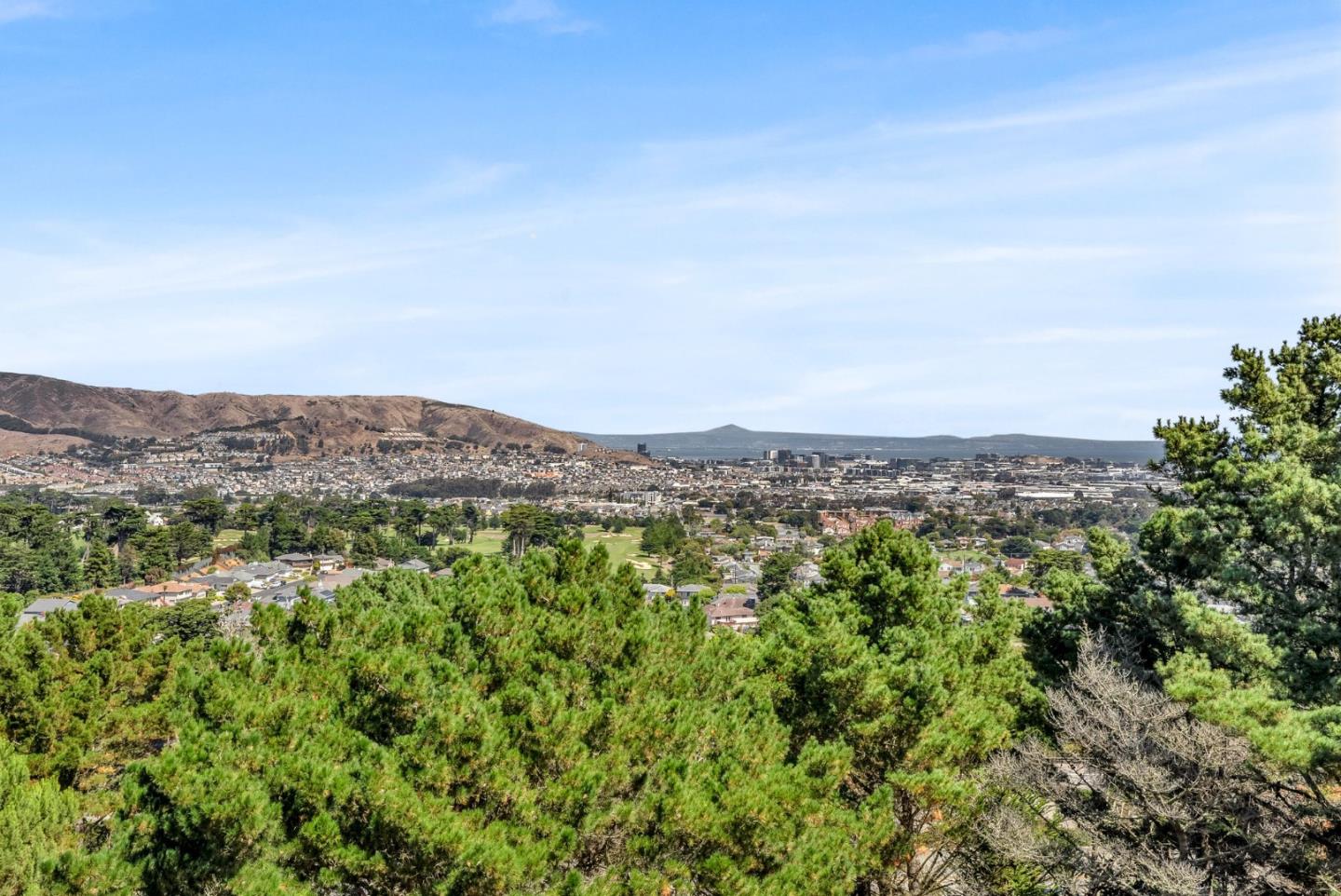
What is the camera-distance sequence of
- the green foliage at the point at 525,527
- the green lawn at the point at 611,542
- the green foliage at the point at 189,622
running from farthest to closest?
the green lawn at the point at 611,542
the green foliage at the point at 525,527
the green foliage at the point at 189,622

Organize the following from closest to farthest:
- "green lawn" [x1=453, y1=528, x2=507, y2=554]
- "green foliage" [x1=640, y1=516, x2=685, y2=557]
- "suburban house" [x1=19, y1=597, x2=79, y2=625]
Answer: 1. "suburban house" [x1=19, y1=597, x2=79, y2=625]
2. "green lawn" [x1=453, y1=528, x2=507, y2=554]
3. "green foliage" [x1=640, y1=516, x2=685, y2=557]

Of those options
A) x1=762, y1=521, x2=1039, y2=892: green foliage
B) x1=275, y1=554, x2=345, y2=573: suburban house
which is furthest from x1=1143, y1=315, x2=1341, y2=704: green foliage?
x1=275, y1=554, x2=345, y2=573: suburban house

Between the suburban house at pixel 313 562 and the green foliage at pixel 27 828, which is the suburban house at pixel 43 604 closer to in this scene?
the suburban house at pixel 313 562

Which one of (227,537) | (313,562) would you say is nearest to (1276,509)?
(313,562)

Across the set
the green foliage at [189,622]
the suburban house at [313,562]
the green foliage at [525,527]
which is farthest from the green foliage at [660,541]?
the green foliage at [189,622]

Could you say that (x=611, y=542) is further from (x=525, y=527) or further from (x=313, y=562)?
(x=313, y=562)

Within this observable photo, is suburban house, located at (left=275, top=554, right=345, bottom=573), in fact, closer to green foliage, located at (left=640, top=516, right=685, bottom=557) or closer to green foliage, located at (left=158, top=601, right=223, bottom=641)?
green foliage, located at (left=640, top=516, right=685, bottom=557)

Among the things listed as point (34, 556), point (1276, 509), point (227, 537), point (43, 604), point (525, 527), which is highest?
point (1276, 509)

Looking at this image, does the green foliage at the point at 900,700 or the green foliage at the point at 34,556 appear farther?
the green foliage at the point at 34,556

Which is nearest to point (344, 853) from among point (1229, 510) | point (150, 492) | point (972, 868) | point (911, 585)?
point (972, 868)

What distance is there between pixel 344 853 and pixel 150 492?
445ft

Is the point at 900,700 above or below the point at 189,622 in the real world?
above

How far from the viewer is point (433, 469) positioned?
172 metres

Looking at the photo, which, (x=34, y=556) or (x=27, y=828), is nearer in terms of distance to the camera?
(x=27, y=828)
